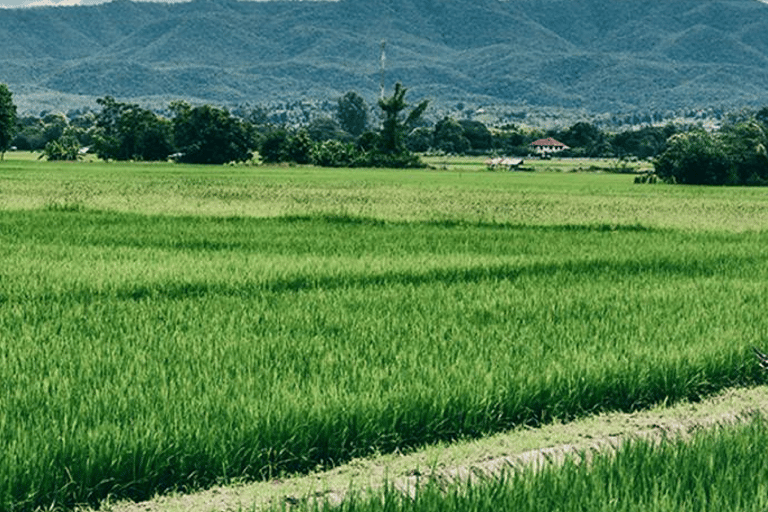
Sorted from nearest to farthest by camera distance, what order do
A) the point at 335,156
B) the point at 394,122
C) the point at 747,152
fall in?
the point at 747,152 < the point at 394,122 < the point at 335,156

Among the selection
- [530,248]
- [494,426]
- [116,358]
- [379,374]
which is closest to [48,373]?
[116,358]

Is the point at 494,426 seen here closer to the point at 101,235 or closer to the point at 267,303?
the point at 267,303

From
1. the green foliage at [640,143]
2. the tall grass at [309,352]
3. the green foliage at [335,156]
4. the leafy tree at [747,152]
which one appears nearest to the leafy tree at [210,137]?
the green foliage at [335,156]

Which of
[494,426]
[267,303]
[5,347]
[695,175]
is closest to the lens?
[494,426]

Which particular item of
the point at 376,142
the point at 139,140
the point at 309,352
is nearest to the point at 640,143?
the point at 376,142

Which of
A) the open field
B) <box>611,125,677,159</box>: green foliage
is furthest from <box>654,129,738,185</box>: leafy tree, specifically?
<box>611,125,677,159</box>: green foliage

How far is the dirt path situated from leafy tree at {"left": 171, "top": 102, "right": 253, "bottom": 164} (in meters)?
76.1

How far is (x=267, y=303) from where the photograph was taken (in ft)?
37.9

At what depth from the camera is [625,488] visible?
15.9ft

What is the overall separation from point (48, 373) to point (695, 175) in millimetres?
55845

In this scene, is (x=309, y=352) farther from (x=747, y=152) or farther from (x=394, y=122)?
(x=394, y=122)

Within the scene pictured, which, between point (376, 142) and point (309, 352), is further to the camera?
point (376, 142)

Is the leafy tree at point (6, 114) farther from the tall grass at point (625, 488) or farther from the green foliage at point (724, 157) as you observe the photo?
the tall grass at point (625, 488)

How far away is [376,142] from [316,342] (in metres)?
79.7
